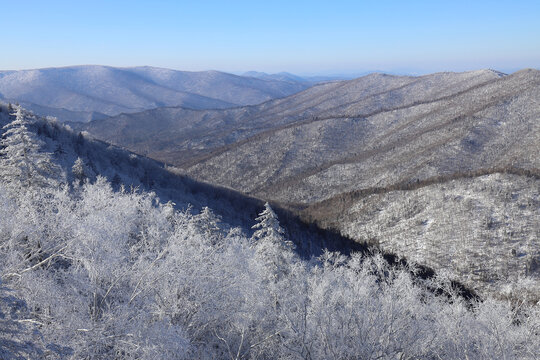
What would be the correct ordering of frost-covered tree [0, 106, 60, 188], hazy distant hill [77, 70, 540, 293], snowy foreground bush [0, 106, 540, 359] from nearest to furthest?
snowy foreground bush [0, 106, 540, 359] < frost-covered tree [0, 106, 60, 188] < hazy distant hill [77, 70, 540, 293]

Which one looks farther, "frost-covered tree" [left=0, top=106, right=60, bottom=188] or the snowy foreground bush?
"frost-covered tree" [left=0, top=106, right=60, bottom=188]

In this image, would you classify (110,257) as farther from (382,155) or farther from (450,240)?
(382,155)

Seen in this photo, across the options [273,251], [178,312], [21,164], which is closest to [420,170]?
[273,251]

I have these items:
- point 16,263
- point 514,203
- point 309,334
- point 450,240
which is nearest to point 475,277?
point 450,240

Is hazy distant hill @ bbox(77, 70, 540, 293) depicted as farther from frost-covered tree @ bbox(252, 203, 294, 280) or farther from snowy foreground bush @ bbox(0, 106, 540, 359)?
snowy foreground bush @ bbox(0, 106, 540, 359)

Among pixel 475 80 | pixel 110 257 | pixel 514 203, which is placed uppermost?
pixel 475 80

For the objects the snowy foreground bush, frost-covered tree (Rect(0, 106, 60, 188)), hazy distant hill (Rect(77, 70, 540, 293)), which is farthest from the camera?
hazy distant hill (Rect(77, 70, 540, 293))

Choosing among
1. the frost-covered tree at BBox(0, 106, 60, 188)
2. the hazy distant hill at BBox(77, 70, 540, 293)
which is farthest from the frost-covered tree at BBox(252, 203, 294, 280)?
the hazy distant hill at BBox(77, 70, 540, 293)

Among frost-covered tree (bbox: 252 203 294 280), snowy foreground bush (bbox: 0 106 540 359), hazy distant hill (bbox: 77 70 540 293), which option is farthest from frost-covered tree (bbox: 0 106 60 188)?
hazy distant hill (bbox: 77 70 540 293)

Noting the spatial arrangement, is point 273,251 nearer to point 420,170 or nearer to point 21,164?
point 21,164

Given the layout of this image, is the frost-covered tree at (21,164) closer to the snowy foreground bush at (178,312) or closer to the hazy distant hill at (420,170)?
the snowy foreground bush at (178,312)

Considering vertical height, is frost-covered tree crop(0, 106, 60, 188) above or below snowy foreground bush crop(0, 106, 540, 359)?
above
